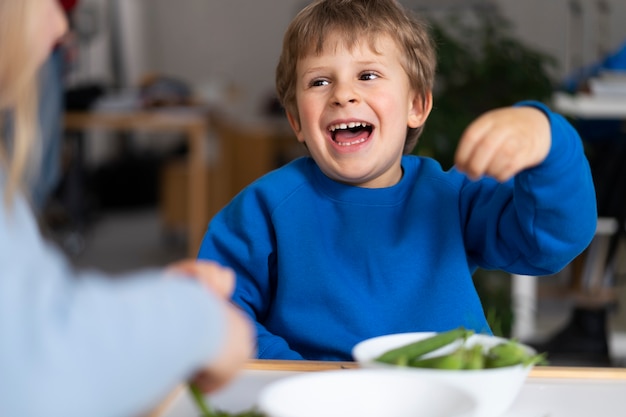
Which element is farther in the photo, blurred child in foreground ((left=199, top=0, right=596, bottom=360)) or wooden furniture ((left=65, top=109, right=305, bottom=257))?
wooden furniture ((left=65, top=109, right=305, bottom=257))

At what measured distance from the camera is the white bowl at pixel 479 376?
730mm

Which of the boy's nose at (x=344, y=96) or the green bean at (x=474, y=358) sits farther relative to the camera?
the boy's nose at (x=344, y=96)

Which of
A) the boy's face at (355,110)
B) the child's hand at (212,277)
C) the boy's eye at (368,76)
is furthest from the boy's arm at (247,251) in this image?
the child's hand at (212,277)

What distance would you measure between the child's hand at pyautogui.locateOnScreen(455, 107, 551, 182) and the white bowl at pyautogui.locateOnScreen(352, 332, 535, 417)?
0.52ft

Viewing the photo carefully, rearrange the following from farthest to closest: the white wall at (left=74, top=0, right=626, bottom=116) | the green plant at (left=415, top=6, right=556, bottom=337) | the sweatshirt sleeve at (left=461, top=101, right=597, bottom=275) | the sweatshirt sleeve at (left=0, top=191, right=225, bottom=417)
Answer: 1. the white wall at (left=74, top=0, right=626, bottom=116)
2. the green plant at (left=415, top=6, right=556, bottom=337)
3. the sweatshirt sleeve at (left=461, top=101, right=597, bottom=275)
4. the sweatshirt sleeve at (left=0, top=191, right=225, bottom=417)

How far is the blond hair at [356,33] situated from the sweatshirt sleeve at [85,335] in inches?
30.1

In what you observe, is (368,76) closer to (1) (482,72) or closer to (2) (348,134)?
(2) (348,134)

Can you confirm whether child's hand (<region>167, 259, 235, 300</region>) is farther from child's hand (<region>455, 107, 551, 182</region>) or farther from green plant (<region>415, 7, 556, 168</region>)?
green plant (<region>415, 7, 556, 168</region>)

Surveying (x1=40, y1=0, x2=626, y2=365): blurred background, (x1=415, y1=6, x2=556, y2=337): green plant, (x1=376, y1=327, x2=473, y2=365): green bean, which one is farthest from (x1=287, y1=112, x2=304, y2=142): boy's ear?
(x1=415, y1=6, x2=556, y2=337): green plant

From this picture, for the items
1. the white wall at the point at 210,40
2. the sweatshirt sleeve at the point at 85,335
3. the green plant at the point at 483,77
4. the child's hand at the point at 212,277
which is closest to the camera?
the sweatshirt sleeve at the point at 85,335

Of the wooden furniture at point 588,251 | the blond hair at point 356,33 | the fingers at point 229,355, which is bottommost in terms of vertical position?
the wooden furniture at point 588,251

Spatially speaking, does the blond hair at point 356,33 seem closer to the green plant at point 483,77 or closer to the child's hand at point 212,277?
the child's hand at point 212,277

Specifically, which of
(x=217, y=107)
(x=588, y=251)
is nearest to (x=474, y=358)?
(x=588, y=251)

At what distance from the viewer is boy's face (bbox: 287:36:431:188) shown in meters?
1.24
